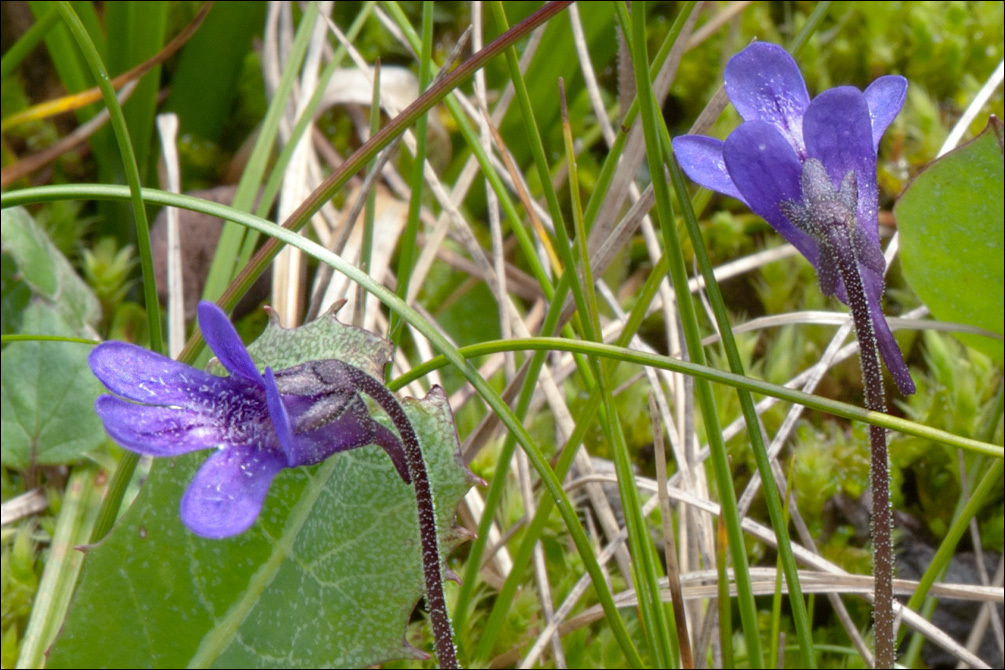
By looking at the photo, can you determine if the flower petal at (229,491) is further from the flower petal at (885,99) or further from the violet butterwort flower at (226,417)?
the flower petal at (885,99)

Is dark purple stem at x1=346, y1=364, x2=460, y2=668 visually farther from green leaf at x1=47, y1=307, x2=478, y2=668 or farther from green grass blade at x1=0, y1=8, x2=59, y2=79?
green grass blade at x1=0, y1=8, x2=59, y2=79

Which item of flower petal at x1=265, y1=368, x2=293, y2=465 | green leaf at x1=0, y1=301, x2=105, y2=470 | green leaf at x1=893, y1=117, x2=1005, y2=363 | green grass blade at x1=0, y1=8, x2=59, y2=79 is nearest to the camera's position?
flower petal at x1=265, y1=368, x2=293, y2=465

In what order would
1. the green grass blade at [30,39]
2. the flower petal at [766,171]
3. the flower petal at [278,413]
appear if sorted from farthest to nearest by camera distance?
the green grass blade at [30,39], the flower petal at [766,171], the flower petal at [278,413]

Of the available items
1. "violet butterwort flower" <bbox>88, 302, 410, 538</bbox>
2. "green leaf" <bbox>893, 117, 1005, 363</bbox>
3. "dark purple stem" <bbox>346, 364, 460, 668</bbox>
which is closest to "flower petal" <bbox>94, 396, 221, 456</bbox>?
"violet butterwort flower" <bbox>88, 302, 410, 538</bbox>

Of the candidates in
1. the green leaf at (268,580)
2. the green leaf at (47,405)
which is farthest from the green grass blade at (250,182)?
the green leaf at (268,580)

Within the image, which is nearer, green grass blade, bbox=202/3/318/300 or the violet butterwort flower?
the violet butterwort flower

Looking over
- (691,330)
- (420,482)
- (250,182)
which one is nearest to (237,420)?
(420,482)

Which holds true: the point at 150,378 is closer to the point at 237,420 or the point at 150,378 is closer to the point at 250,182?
the point at 237,420
